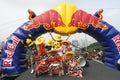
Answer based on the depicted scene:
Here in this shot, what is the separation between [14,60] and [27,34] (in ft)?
4.07

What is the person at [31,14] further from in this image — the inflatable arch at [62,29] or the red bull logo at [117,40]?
the red bull logo at [117,40]

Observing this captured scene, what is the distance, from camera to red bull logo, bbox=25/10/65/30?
12.0 meters

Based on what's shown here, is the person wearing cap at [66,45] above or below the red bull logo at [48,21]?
below

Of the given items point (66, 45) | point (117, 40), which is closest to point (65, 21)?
point (117, 40)

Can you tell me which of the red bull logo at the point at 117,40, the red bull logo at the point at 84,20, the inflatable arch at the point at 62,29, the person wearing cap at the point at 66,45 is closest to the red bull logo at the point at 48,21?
the inflatable arch at the point at 62,29

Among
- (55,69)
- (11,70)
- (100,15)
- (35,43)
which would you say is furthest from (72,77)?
(100,15)

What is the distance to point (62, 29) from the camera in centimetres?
1205

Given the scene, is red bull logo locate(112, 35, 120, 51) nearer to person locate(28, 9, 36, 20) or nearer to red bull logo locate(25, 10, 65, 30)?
red bull logo locate(25, 10, 65, 30)

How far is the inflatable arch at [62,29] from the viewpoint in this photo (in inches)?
470

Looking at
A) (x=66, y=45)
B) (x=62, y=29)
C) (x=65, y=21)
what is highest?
(x=65, y=21)

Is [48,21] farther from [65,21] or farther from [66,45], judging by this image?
[66,45]

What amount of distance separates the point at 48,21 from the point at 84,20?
156cm

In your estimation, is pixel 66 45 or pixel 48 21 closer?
pixel 66 45

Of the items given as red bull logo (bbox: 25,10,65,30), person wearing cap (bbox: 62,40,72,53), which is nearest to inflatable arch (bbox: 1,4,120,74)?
red bull logo (bbox: 25,10,65,30)
